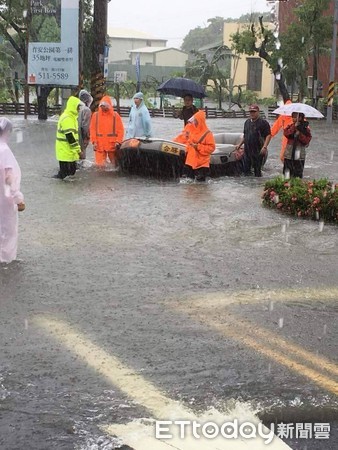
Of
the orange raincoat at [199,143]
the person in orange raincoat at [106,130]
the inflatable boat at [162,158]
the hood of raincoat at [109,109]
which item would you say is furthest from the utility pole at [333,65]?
the orange raincoat at [199,143]

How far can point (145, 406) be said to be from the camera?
15.1 ft

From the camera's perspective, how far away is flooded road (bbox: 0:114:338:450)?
15.1 feet

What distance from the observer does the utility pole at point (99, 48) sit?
23.0 m

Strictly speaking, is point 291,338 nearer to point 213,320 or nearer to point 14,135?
point 213,320

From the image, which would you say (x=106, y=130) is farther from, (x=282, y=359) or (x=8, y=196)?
(x=282, y=359)

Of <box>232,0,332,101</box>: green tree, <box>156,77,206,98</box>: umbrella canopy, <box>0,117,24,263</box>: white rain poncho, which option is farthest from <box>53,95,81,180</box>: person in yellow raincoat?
<box>232,0,332,101</box>: green tree

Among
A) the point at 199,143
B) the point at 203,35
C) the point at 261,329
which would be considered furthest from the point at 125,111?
the point at 203,35

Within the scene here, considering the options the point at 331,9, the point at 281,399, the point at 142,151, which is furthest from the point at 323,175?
the point at 331,9

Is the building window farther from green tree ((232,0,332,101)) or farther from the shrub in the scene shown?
the shrub

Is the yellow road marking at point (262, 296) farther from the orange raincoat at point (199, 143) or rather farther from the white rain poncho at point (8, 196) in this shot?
the orange raincoat at point (199, 143)

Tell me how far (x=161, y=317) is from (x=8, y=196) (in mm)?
2299

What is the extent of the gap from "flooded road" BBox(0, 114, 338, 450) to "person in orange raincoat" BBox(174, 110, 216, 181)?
2453mm

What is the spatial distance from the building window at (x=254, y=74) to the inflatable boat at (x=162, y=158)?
51.3m

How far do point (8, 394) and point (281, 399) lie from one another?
169 cm
